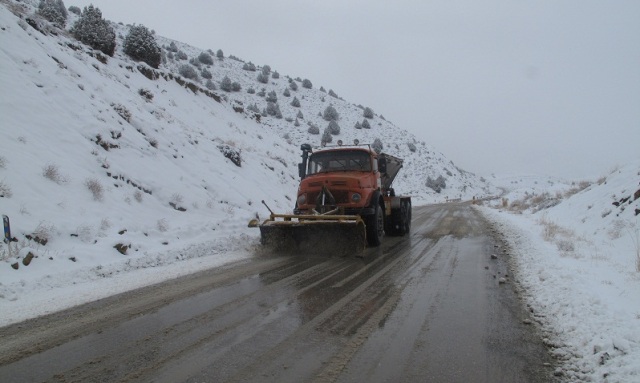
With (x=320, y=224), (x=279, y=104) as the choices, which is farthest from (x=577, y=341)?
(x=279, y=104)

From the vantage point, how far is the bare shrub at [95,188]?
9812mm

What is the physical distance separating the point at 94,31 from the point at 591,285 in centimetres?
2493

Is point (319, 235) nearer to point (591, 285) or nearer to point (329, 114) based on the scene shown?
point (591, 285)

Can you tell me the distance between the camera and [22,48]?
13891 mm

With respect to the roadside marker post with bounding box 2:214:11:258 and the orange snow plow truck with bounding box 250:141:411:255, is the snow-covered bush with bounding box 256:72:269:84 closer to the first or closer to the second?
the orange snow plow truck with bounding box 250:141:411:255

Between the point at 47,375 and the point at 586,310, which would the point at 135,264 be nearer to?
the point at 47,375

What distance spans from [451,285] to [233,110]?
26.5m

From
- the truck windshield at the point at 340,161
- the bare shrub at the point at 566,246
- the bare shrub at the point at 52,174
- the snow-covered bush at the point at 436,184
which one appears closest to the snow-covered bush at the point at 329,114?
the snow-covered bush at the point at 436,184

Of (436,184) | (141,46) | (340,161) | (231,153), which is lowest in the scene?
(340,161)

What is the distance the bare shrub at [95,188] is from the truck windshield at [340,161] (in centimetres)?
545

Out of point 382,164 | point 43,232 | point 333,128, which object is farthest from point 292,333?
point 333,128

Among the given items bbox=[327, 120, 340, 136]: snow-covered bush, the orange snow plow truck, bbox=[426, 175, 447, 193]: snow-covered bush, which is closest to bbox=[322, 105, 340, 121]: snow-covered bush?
bbox=[327, 120, 340, 136]: snow-covered bush

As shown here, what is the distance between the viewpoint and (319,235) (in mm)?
9359

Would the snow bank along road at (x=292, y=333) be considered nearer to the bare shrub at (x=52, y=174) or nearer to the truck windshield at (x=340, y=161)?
the truck windshield at (x=340, y=161)
